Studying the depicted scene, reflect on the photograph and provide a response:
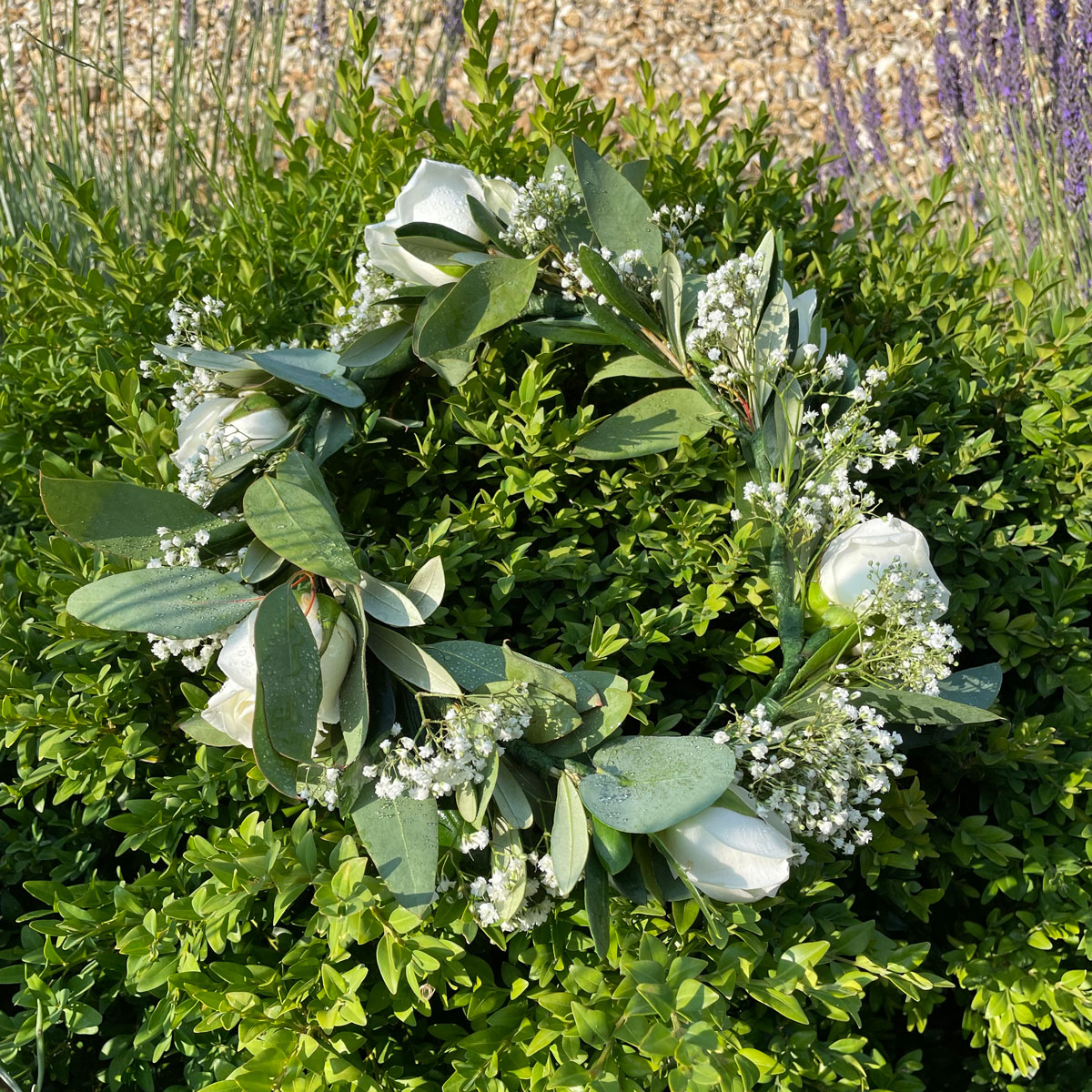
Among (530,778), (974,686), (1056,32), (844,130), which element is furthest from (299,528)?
(844,130)

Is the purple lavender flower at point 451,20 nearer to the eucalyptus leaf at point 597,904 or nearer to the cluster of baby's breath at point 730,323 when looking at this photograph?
the cluster of baby's breath at point 730,323

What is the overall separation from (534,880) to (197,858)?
17.0 inches

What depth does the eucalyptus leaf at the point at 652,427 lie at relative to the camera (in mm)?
1383

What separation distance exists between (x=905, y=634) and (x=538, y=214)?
0.78 metres

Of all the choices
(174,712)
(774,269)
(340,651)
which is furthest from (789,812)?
(174,712)

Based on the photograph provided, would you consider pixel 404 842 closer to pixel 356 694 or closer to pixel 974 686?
pixel 356 694

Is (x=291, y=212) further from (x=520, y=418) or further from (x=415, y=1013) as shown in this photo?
(x=415, y=1013)

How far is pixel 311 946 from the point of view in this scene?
120 centimetres

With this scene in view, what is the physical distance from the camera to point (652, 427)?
1.41 meters

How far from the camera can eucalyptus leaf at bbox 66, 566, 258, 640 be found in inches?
43.4

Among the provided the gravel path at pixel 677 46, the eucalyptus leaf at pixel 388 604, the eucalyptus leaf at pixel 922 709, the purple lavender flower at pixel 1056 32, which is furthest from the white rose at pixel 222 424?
the gravel path at pixel 677 46

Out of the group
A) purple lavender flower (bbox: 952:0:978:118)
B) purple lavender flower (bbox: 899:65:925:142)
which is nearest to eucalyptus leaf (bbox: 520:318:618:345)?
purple lavender flower (bbox: 952:0:978:118)

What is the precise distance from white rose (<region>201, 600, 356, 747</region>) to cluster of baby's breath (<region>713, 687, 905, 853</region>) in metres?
0.45

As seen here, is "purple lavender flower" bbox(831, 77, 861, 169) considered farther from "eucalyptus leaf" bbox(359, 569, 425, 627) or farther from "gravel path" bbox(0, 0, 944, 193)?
"eucalyptus leaf" bbox(359, 569, 425, 627)
